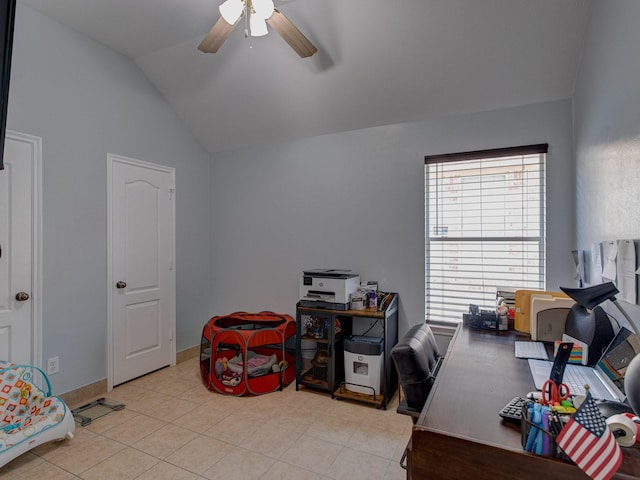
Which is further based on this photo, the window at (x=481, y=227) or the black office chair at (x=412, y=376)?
the window at (x=481, y=227)

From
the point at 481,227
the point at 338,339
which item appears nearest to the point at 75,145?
the point at 338,339

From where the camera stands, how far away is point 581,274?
7.54 ft

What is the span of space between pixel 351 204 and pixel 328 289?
90 centimetres

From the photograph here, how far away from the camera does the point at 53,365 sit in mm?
2785

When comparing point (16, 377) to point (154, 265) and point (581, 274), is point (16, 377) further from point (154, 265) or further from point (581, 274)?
point (581, 274)

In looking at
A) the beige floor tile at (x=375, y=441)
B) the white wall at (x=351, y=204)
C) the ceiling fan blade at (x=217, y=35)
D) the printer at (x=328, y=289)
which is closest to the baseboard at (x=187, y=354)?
the white wall at (x=351, y=204)

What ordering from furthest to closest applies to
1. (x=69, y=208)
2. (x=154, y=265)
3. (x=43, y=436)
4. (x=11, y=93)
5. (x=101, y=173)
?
(x=154, y=265), (x=101, y=173), (x=69, y=208), (x=11, y=93), (x=43, y=436)

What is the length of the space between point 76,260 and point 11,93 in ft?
4.35

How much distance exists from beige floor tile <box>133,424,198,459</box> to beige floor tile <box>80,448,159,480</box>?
52 mm

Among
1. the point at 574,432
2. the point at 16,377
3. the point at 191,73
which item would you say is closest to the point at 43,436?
the point at 16,377

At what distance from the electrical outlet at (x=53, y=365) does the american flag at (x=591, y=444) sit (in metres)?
3.38

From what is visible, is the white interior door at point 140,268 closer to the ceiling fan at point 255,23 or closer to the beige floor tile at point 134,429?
the beige floor tile at point 134,429

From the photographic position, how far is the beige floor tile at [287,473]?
2025mm

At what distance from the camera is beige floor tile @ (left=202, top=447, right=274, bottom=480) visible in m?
2.05
